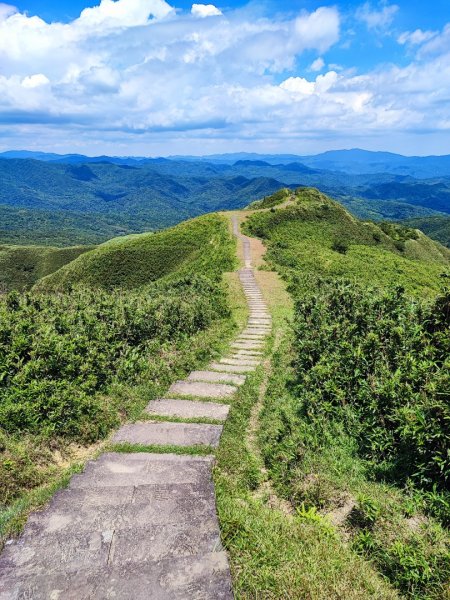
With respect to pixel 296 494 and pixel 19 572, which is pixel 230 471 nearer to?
pixel 296 494

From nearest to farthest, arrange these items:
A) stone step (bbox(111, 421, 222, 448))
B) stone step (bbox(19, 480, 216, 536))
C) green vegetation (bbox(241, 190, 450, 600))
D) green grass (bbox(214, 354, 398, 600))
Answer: green grass (bbox(214, 354, 398, 600)), green vegetation (bbox(241, 190, 450, 600)), stone step (bbox(19, 480, 216, 536)), stone step (bbox(111, 421, 222, 448))

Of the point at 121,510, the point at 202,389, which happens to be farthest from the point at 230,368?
the point at 121,510

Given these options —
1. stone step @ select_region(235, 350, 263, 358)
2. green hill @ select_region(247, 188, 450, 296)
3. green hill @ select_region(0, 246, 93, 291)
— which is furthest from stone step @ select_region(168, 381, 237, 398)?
green hill @ select_region(0, 246, 93, 291)

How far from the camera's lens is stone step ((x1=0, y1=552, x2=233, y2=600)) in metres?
4.15

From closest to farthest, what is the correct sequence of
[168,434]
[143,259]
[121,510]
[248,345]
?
[121,510] < [168,434] < [248,345] < [143,259]

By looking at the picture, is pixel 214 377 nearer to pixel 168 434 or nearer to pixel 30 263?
pixel 168 434

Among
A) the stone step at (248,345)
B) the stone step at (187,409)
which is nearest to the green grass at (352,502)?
the stone step at (187,409)

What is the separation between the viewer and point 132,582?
4.30 m

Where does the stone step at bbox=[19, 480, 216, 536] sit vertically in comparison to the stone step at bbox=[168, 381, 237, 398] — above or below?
above

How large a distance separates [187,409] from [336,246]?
147ft

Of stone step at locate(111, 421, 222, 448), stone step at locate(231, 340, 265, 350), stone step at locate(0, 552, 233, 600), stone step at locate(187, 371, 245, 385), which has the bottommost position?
stone step at locate(231, 340, 265, 350)

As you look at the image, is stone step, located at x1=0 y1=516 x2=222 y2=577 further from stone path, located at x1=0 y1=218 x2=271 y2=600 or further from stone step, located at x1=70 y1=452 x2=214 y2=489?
stone step, located at x1=70 y1=452 x2=214 y2=489

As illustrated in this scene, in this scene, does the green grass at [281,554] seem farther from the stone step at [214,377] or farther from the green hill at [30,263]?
the green hill at [30,263]

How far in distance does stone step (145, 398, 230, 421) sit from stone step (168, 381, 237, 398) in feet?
1.39
